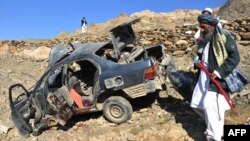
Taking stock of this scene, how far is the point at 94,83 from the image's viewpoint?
29.7 ft

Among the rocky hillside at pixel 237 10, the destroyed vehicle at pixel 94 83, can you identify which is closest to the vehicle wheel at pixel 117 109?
the destroyed vehicle at pixel 94 83

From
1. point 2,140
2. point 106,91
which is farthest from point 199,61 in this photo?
point 2,140

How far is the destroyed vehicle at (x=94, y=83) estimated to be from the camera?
880 centimetres

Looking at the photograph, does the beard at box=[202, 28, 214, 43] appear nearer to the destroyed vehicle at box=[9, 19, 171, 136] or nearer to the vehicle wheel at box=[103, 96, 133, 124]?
the destroyed vehicle at box=[9, 19, 171, 136]

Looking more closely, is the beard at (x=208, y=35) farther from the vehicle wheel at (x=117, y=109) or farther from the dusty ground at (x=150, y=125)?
the vehicle wheel at (x=117, y=109)

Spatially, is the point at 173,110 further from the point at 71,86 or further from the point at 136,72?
the point at 71,86

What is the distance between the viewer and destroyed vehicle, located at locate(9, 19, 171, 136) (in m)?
8.80

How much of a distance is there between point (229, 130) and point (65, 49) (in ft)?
17.2

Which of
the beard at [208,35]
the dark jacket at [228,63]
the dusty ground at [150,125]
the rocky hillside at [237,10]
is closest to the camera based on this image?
the dark jacket at [228,63]

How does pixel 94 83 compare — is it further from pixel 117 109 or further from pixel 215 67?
pixel 215 67

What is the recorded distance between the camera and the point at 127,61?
9312 millimetres

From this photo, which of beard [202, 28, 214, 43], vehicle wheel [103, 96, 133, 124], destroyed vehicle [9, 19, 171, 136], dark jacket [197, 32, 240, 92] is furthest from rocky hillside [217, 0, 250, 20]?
dark jacket [197, 32, 240, 92]

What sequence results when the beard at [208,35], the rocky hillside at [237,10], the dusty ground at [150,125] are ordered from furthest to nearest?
the rocky hillside at [237,10], the dusty ground at [150,125], the beard at [208,35]

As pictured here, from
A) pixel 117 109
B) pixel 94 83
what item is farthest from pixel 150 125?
pixel 94 83
